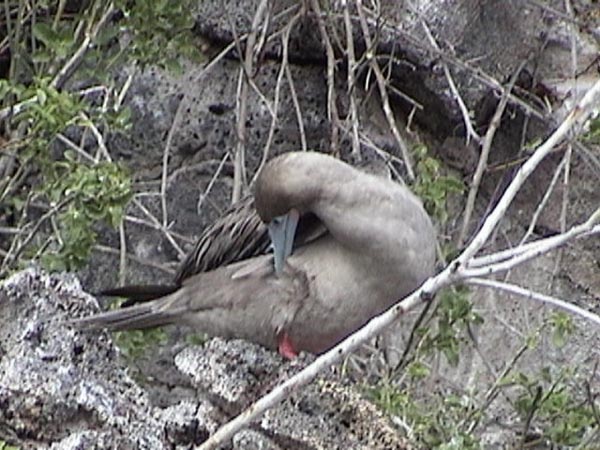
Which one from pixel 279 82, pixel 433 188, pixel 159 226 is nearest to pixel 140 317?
pixel 159 226

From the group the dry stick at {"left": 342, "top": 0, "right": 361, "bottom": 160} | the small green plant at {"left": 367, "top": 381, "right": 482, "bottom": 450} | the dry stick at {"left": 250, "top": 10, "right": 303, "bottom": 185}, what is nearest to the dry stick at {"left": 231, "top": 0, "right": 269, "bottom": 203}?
the dry stick at {"left": 250, "top": 10, "right": 303, "bottom": 185}

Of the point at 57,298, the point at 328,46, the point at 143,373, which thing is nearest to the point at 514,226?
the point at 328,46

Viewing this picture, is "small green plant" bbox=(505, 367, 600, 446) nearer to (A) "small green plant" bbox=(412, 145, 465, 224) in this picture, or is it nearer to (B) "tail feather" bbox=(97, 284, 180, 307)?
(A) "small green plant" bbox=(412, 145, 465, 224)

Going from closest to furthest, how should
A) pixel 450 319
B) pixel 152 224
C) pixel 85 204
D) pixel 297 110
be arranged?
pixel 85 204
pixel 450 319
pixel 152 224
pixel 297 110

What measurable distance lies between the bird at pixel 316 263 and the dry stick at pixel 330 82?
76 centimetres

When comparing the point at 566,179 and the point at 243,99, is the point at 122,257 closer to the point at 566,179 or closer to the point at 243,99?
the point at 243,99

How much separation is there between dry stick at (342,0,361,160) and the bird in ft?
2.15

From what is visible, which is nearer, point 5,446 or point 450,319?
point 5,446

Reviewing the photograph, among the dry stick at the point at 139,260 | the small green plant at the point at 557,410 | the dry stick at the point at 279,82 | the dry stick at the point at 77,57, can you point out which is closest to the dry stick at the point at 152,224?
the dry stick at the point at 139,260

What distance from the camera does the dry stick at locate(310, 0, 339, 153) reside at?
491 centimetres

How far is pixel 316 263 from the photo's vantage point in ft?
13.4

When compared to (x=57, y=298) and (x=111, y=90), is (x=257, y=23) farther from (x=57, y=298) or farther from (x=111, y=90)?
(x=57, y=298)

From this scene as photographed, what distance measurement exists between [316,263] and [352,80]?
1.00 metres

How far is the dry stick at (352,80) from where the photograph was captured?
4.79 meters
